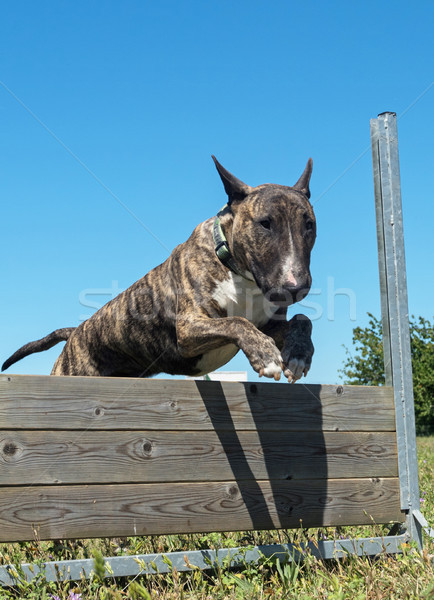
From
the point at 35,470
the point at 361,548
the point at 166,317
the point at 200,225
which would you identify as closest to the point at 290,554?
the point at 361,548

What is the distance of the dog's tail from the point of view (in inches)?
206

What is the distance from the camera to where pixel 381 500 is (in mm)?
3635

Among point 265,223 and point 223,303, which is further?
point 223,303

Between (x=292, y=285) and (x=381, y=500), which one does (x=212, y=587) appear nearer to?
(x=381, y=500)

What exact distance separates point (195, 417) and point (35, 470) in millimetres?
838

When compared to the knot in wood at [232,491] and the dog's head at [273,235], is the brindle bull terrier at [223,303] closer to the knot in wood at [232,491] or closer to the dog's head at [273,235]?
the dog's head at [273,235]

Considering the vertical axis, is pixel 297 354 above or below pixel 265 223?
below

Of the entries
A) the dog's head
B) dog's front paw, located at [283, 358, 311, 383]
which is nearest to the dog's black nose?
the dog's head

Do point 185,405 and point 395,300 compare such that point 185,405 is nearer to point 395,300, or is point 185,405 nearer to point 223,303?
point 223,303

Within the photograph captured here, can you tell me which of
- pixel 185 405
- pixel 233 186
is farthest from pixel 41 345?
pixel 185 405

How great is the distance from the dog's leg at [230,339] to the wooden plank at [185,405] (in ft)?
0.68

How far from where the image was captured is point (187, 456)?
3.15 meters

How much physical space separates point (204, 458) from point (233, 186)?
182cm

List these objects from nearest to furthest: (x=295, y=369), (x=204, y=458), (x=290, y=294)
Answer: (x=204, y=458) → (x=290, y=294) → (x=295, y=369)
